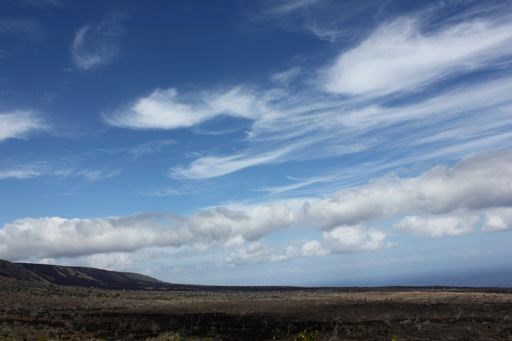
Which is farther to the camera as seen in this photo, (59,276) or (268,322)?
(59,276)

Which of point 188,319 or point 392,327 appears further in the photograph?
point 188,319

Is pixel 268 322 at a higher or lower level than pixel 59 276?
lower

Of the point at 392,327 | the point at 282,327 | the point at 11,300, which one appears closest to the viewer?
the point at 392,327

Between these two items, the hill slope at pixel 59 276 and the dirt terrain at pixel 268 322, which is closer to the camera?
the dirt terrain at pixel 268 322

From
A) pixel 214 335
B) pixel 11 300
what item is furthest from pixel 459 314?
pixel 11 300

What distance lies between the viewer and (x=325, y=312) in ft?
140

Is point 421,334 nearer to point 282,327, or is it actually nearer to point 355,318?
point 355,318

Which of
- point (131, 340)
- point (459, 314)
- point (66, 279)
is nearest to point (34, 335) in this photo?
point (131, 340)

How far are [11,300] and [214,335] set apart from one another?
32.4 m

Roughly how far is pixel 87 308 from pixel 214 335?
20824mm

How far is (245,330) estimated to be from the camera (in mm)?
37594

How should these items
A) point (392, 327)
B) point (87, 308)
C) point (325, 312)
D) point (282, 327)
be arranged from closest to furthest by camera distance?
point (392, 327) < point (282, 327) < point (325, 312) < point (87, 308)

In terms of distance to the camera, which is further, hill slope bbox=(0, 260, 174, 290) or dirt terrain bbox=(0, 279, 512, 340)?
hill slope bbox=(0, 260, 174, 290)

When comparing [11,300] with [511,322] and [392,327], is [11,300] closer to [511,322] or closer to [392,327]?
[392,327]
